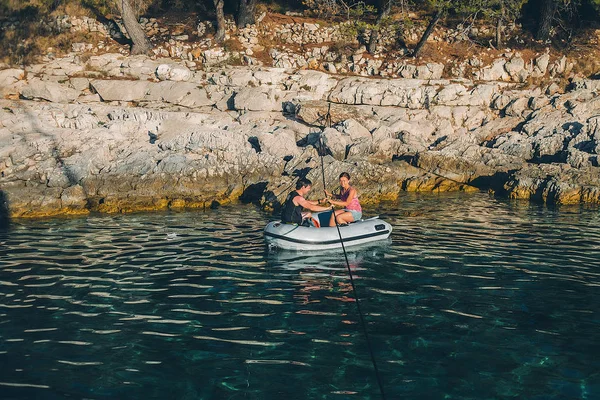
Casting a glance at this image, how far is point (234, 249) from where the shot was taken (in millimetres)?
14289

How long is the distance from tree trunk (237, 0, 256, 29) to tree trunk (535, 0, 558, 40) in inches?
738

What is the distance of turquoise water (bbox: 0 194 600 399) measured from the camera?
701cm

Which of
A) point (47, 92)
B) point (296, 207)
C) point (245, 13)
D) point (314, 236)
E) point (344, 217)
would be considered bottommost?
point (314, 236)

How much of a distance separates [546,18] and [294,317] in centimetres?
3340

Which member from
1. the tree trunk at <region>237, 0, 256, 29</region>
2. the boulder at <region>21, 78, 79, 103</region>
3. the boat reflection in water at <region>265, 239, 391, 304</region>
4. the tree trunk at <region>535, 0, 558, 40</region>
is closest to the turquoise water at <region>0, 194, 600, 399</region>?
the boat reflection in water at <region>265, 239, 391, 304</region>

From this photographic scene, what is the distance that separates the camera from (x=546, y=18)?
115 ft

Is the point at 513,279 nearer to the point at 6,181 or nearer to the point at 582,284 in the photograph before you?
the point at 582,284

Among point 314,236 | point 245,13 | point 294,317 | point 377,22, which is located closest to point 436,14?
point 377,22

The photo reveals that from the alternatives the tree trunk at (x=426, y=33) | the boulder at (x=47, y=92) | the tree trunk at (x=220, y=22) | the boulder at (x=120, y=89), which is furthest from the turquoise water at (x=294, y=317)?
the tree trunk at (x=220, y=22)

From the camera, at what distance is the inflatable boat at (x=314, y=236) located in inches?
539

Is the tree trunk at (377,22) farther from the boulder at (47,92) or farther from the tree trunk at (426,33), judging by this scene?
the boulder at (47,92)

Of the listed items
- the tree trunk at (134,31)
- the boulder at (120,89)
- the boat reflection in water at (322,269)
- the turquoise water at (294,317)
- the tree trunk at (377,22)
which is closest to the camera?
the turquoise water at (294,317)

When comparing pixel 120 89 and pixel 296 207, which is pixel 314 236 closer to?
pixel 296 207

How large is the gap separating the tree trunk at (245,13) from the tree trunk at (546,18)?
18.8 m
